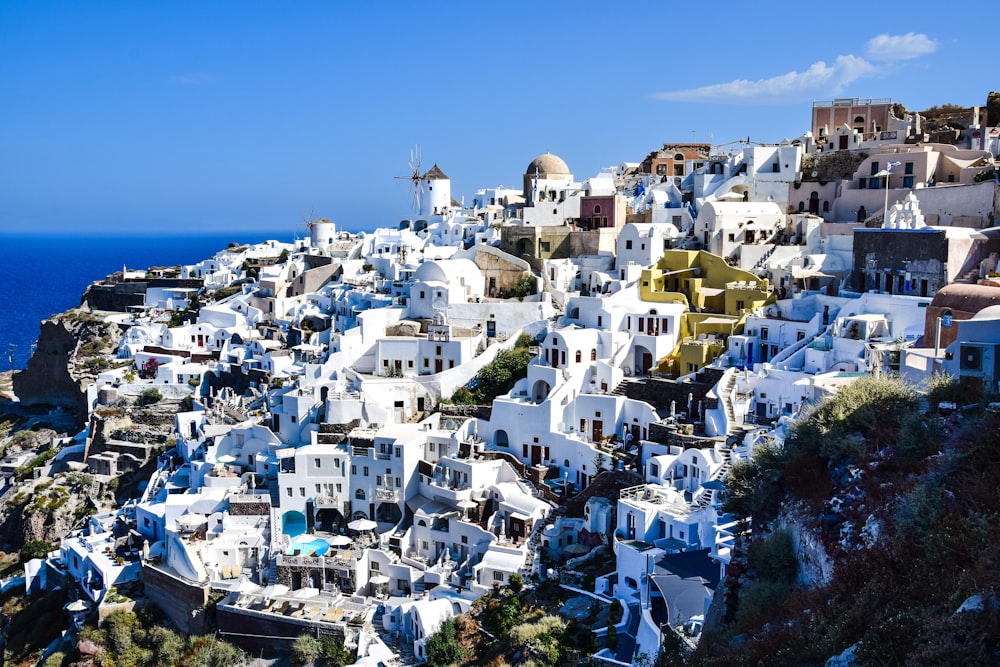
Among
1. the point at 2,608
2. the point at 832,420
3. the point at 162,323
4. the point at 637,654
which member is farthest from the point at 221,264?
the point at 832,420

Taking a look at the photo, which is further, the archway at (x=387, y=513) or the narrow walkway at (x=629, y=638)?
the archway at (x=387, y=513)

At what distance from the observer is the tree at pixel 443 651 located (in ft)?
67.3

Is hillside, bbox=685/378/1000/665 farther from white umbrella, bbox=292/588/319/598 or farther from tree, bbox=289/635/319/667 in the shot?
white umbrella, bbox=292/588/319/598

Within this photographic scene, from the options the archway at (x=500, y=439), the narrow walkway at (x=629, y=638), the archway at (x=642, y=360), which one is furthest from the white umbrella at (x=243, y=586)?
the archway at (x=642, y=360)

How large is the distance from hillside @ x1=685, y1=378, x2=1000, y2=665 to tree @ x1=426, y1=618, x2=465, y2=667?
31.4 feet

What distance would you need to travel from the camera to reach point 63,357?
46.0 metres

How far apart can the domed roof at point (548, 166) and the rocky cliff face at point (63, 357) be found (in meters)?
23.5

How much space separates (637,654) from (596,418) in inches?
440

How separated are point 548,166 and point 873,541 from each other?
131 feet

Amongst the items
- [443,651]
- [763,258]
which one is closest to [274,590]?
[443,651]

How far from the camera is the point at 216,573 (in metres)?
24.9

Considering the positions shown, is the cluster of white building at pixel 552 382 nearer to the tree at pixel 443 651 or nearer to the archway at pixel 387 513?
the archway at pixel 387 513

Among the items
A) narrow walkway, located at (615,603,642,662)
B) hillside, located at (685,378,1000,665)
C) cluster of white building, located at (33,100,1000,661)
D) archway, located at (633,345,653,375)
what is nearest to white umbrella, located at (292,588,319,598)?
cluster of white building, located at (33,100,1000,661)

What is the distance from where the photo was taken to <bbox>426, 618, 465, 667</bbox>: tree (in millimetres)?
20516
